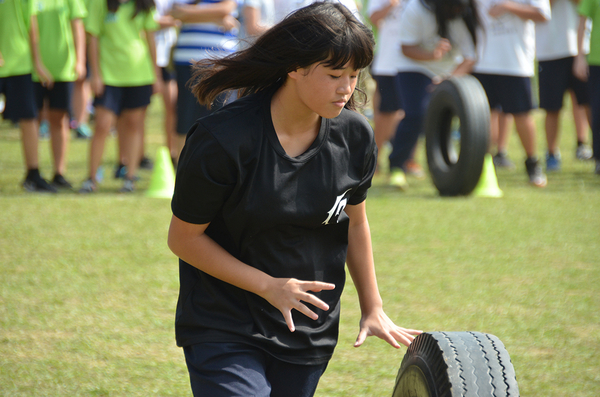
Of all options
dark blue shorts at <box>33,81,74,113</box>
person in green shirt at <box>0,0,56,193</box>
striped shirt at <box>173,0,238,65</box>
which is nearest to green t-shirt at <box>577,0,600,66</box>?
striped shirt at <box>173,0,238,65</box>

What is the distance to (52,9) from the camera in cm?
651

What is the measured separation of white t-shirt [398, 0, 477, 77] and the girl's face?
5.16 m

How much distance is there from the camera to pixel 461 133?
245 inches

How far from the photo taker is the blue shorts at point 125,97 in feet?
21.5

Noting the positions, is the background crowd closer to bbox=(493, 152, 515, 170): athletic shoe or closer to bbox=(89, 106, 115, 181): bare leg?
bbox=(89, 106, 115, 181): bare leg

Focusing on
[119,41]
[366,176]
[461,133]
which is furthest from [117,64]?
[366,176]

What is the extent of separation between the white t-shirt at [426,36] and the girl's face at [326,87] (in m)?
5.16

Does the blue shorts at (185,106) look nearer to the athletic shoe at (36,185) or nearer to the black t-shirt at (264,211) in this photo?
the athletic shoe at (36,185)

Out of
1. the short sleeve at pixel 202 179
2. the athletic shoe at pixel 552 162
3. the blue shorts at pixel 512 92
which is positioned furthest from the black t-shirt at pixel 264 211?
the athletic shoe at pixel 552 162

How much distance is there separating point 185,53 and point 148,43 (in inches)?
21.9

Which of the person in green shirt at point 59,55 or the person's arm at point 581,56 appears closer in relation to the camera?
the person in green shirt at point 59,55

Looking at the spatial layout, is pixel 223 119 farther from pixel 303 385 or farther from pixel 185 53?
pixel 185 53

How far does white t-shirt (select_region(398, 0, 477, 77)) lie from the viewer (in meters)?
6.86

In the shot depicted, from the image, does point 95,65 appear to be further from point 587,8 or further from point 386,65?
point 587,8
